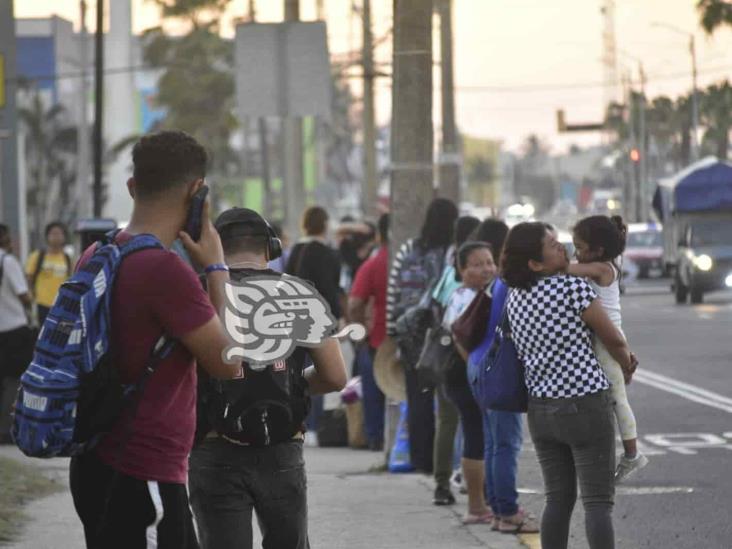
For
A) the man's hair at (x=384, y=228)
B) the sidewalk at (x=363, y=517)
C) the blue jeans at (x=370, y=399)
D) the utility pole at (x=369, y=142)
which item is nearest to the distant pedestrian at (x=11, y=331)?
the sidewalk at (x=363, y=517)

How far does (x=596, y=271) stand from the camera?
897cm

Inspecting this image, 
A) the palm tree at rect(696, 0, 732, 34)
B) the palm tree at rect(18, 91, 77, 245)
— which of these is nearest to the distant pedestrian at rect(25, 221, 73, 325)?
the palm tree at rect(696, 0, 732, 34)

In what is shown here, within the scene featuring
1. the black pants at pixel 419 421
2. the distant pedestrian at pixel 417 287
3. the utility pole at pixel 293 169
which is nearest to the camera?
the distant pedestrian at pixel 417 287

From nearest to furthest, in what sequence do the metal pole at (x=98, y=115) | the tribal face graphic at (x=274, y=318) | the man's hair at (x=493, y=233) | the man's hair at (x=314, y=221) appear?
the tribal face graphic at (x=274, y=318) → the man's hair at (x=493, y=233) → the man's hair at (x=314, y=221) → the metal pole at (x=98, y=115)

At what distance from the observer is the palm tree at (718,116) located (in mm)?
78756

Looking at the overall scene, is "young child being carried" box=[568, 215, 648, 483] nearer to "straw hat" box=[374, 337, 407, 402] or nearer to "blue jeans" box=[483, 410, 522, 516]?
"blue jeans" box=[483, 410, 522, 516]

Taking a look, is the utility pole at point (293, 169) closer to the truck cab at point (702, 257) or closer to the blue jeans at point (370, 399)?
the truck cab at point (702, 257)

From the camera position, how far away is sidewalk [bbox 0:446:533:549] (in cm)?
958

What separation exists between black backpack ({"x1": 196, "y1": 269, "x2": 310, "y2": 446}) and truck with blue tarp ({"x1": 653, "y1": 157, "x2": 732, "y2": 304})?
3303 centimetres

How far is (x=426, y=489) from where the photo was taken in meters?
11.9

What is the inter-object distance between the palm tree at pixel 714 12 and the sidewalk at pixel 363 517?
29272 millimetres

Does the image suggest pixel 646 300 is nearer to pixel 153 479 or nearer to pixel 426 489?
pixel 426 489

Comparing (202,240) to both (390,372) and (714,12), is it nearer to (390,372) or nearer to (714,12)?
(390,372)

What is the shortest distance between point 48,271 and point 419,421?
676 cm
